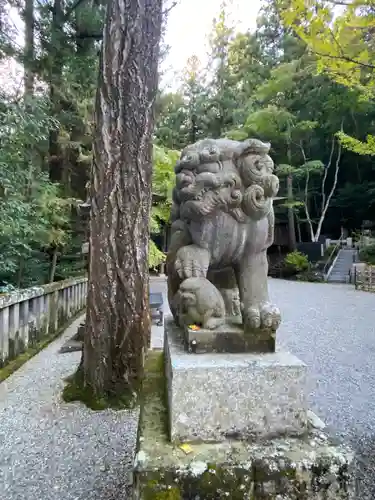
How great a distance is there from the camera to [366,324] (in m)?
5.85

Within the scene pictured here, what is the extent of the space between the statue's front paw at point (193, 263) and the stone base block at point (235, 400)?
1.19 feet

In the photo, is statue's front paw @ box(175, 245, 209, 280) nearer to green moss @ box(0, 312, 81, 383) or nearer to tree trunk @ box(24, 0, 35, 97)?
green moss @ box(0, 312, 81, 383)

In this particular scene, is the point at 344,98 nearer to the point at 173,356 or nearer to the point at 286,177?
the point at 286,177

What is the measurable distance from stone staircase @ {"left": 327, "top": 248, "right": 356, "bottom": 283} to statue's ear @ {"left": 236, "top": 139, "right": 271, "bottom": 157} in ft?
42.6

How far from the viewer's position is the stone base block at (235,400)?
3.66ft

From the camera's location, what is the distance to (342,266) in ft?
47.3

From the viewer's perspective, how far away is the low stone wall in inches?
137

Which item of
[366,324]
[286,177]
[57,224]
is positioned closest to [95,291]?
[57,224]

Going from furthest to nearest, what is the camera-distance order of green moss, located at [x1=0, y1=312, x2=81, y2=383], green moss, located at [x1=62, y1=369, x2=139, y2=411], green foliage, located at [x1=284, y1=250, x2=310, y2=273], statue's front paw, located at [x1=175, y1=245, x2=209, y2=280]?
green foliage, located at [x1=284, y1=250, x2=310, y2=273], green moss, located at [x1=0, y1=312, x2=81, y2=383], green moss, located at [x1=62, y1=369, x2=139, y2=411], statue's front paw, located at [x1=175, y1=245, x2=209, y2=280]

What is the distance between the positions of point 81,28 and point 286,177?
1190cm

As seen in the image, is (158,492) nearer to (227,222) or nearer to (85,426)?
(227,222)

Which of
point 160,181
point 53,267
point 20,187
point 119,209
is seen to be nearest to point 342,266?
point 160,181

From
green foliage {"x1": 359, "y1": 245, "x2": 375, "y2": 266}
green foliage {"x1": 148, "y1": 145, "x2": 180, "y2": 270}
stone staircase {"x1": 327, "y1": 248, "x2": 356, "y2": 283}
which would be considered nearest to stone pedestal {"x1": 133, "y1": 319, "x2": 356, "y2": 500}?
green foliage {"x1": 148, "y1": 145, "x2": 180, "y2": 270}

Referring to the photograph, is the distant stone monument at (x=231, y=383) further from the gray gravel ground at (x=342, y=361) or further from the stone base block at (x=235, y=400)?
the gray gravel ground at (x=342, y=361)
